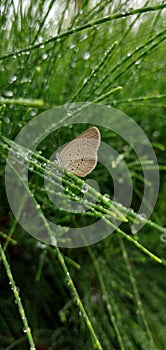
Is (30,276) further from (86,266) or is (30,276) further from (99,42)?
(99,42)

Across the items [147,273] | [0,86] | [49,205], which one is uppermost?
[0,86]

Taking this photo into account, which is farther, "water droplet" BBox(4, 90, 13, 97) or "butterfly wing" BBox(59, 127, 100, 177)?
"water droplet" BBox(4, 90, 13, 97)

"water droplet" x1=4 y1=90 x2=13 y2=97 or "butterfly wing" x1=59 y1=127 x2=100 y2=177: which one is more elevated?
"water droplet" x1=4 y1=90 x2=13 y2=97

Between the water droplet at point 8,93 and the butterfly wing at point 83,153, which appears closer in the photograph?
the butterfly wing at point 83,153

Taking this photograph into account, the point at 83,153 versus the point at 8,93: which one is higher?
the point at 8,93

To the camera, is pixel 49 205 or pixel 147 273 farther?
pixel 147 273

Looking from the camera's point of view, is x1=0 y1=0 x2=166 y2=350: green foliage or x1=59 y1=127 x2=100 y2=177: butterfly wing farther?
x1=0 y1=0 x2=166 y2=350: green foliage

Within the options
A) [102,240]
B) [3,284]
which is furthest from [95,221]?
[3,284]

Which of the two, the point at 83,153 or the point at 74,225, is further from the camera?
the point at 74,225
